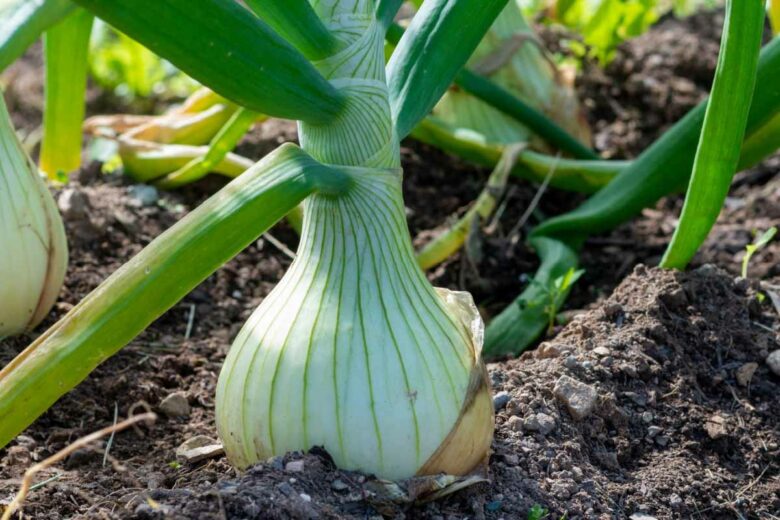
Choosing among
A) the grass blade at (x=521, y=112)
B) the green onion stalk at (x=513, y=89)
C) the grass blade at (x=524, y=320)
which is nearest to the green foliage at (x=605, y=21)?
the green onion stalk at (x=513, y=89)

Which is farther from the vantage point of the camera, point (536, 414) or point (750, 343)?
point (750, 343)

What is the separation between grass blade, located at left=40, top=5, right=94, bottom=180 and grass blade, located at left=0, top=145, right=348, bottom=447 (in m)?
0.98

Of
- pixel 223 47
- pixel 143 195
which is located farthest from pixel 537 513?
pixel 143 195

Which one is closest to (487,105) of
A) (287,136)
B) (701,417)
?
(287,136)

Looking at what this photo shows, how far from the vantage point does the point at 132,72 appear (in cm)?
309

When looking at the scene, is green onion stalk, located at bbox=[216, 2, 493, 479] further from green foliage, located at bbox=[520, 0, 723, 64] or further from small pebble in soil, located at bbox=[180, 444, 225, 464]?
green foliage, located at bbox=[520, 0, 723, 64]

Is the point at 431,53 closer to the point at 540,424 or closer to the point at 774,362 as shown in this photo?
the point at 540,424

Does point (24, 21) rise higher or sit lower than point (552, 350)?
higher

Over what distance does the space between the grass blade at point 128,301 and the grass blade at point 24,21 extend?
623 millimetres

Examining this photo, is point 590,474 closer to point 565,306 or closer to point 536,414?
point 536,414

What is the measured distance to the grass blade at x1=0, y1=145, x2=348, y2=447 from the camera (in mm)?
1041

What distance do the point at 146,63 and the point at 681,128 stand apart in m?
1.78

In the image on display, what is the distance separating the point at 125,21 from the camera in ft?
3.18

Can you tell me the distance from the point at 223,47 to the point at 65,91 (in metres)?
1.10
